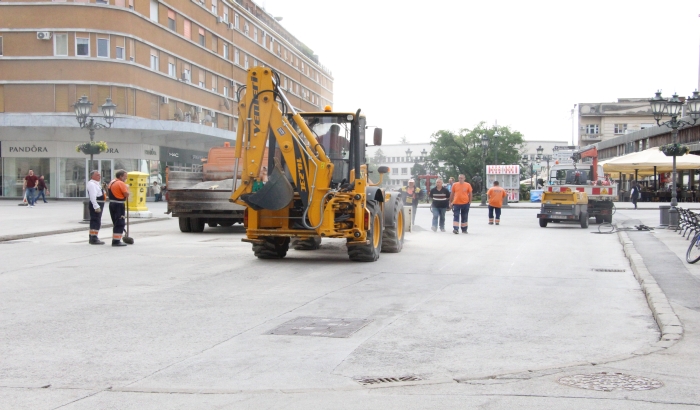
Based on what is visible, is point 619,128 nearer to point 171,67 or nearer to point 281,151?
point 171,67

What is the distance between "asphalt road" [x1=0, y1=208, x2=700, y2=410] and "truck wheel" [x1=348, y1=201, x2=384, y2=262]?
0.26 m

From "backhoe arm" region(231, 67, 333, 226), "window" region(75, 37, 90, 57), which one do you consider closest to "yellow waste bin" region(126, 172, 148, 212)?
"backhoe arm" region(231, 67, 333, 226)

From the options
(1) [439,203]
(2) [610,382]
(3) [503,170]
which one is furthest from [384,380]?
(3) [503,170]

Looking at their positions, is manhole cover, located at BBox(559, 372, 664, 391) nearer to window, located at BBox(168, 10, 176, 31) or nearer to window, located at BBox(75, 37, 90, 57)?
window, located at BBox(75, 37, 90, 57)

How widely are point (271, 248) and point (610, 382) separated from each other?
8953 mm

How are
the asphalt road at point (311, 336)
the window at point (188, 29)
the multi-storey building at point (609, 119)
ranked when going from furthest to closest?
the multi-storey building at point (609, 119) → the window at point (188, 29) → the asphalt road at point (311, 336)

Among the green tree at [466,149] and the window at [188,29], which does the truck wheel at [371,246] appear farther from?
the green tree at [466,149]

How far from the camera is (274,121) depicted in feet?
42.8

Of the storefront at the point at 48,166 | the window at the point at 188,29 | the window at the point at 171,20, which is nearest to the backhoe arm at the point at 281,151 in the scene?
the storefront at the point at 48,166

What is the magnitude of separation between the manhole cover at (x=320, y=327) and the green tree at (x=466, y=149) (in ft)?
308

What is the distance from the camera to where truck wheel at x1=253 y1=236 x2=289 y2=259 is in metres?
13.8

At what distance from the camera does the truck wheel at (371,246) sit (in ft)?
44.6

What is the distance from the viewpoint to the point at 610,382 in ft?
18.2

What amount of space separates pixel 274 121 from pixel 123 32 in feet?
120
